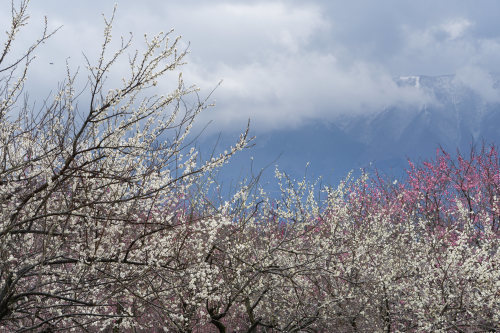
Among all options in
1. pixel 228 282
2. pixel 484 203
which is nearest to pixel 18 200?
pixel 228 282

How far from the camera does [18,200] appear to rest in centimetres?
654

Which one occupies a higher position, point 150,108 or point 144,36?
point 144,36

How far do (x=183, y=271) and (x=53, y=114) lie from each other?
3.03m

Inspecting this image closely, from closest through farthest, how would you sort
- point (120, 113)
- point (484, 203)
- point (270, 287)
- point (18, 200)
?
point (120, 113) → point (18, 200) → point (270, 287) → point (484, 203)

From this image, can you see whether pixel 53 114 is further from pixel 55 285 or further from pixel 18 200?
pixel 55 285

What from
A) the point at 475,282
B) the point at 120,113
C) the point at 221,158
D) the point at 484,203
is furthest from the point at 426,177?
the point at 120,113

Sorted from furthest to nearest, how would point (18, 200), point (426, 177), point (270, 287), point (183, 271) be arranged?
point (426, 177)
point (270, 287)
point (18, 200)
point (183, 271)

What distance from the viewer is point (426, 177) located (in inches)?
824

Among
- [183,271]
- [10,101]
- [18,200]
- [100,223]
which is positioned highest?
[10,101]

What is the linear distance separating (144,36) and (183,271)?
306cm

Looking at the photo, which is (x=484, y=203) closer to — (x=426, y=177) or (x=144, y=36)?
(x=426, y=177)

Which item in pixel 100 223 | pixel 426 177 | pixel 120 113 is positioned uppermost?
pixel 426 177

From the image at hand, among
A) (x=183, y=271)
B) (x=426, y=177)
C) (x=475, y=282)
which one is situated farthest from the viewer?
(x=426, y=177)

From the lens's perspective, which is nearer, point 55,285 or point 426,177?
point 55,285
